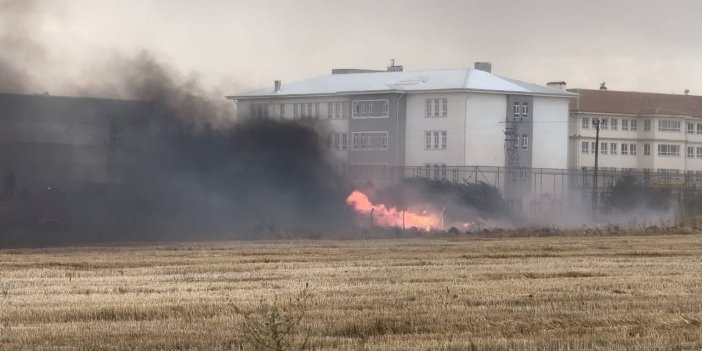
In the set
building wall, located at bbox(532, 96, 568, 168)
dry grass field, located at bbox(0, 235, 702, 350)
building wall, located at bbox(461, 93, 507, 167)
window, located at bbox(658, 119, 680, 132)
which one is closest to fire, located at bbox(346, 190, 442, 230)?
building wall, located at bbox(461, 93, 507, 167)

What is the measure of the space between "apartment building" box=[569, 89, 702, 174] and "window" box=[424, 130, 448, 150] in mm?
32460

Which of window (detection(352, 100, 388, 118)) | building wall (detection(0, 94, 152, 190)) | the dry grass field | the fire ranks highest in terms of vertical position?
window (detection(352, 100, 388, 118))

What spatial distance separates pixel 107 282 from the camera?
114 feet

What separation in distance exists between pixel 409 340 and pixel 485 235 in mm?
48926

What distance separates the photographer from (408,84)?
12412cm

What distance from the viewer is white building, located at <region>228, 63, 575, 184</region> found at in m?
120

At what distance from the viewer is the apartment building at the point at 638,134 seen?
15025 cm

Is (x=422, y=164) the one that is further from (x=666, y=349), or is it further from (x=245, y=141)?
(x=666, y=349)

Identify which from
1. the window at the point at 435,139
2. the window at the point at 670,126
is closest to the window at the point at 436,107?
the window at the point at 435,139

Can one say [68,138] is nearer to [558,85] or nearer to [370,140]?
[370,140]

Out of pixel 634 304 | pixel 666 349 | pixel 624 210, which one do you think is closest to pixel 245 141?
pixel 624 210

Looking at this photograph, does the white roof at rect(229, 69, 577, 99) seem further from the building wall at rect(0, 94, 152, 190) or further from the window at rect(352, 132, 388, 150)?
the building wall at rect(0, 94, 152, 190)

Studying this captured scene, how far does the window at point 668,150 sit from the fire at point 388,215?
6850 cm

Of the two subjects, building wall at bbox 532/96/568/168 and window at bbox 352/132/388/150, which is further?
building wall at bbox 532/96/568/168
